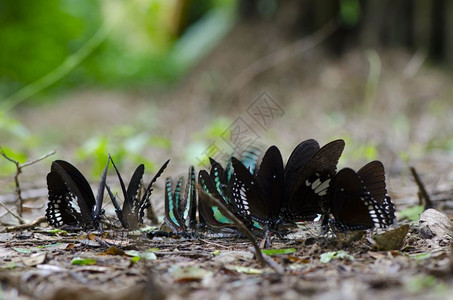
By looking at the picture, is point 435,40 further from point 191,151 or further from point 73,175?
point 73,175

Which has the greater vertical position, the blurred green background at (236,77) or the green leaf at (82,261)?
the blurred green background at (236,77)

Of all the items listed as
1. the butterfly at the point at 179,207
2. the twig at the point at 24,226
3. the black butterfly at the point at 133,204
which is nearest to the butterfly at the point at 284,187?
the butterfly at the point at 179,207

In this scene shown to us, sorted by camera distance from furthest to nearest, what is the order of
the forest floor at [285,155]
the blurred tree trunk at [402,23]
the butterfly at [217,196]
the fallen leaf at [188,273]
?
the blurred tree trunk at [402,23] < the butterfly at [217,196] < the fallen leaf at [188,273] < the forest floor at [285,155]

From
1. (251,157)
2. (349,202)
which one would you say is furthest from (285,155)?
(349,202)

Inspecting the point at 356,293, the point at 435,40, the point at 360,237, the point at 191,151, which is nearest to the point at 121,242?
the point at 360,237

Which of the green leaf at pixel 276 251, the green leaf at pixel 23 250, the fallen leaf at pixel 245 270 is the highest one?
the green leaf at pixel 23 250

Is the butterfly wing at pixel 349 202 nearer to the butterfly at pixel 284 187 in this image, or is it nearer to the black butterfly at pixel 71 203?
the butterfly at pixel 284 187
